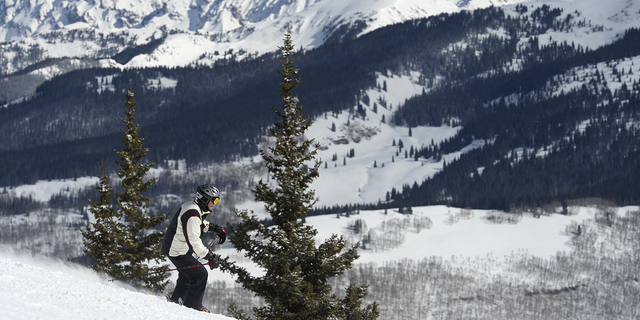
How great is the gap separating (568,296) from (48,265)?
193m

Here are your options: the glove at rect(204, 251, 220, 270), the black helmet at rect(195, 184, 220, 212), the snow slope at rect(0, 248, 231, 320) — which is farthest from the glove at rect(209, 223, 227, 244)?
the snow slope at rect(0, 248, 231, 320)

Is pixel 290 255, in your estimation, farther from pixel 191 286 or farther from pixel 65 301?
pixel 65 301

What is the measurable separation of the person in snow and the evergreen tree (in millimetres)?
4249

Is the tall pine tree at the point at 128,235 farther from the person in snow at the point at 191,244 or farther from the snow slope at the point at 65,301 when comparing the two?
the snow slope at the point at 65,301

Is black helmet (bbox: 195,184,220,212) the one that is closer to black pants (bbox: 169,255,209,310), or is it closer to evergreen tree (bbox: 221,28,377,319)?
black pants (bbox: 169,255,209,310)

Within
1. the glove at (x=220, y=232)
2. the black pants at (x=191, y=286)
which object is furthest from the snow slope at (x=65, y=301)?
the glove at (x=220, y=232)

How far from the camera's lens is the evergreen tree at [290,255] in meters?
19.9

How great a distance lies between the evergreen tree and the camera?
65.3 ft

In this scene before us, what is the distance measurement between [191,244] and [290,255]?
5940 millimetres

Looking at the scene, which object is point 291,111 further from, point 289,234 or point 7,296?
point 7,296

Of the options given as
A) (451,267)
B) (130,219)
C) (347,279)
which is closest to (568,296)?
(451,267)

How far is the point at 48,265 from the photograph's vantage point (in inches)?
739

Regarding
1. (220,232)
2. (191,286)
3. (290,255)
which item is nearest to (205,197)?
(220,232)

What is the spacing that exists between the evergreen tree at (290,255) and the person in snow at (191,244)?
4249 millimetres
